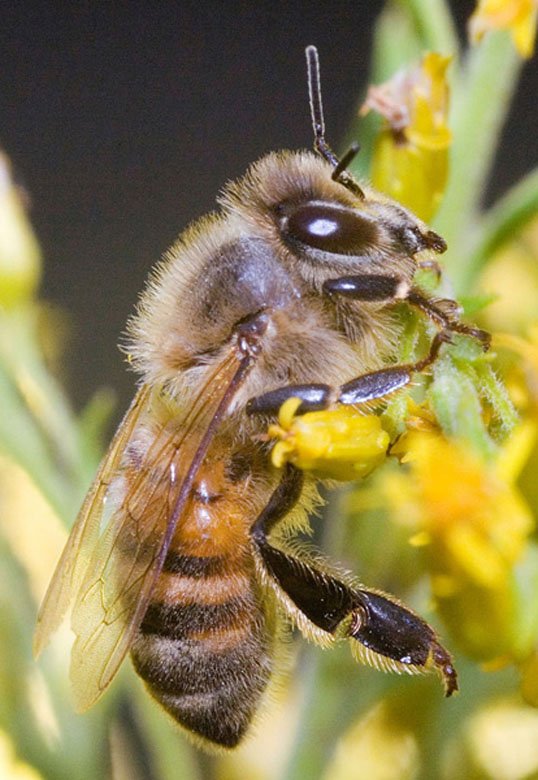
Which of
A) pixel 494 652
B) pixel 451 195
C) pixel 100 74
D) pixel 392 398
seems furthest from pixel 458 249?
pixel 100 74

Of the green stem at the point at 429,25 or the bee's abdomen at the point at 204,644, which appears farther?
the green stem at the point at 429,25

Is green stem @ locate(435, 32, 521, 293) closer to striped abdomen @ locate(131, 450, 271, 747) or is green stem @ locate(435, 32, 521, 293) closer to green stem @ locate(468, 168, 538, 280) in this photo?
green stem @ locate(468, 168, 538, 280)

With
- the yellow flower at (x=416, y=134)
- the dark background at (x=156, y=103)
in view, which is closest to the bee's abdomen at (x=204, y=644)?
the yellow flower at (x=416, y=134)

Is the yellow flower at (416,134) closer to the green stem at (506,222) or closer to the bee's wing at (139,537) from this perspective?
the green stem at (506,222)

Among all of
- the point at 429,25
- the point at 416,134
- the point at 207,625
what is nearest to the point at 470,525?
the point at 207,625

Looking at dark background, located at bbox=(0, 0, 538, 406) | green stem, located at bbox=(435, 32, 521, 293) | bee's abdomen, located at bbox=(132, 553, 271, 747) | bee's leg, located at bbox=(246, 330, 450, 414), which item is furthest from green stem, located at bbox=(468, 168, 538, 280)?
dark background, located at bbox=(0, 0, 538, 406)

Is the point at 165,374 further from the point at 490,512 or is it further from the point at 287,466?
the point at 490,512

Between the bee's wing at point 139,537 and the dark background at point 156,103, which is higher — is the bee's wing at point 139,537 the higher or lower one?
the higher one

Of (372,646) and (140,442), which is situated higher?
(140,442)
